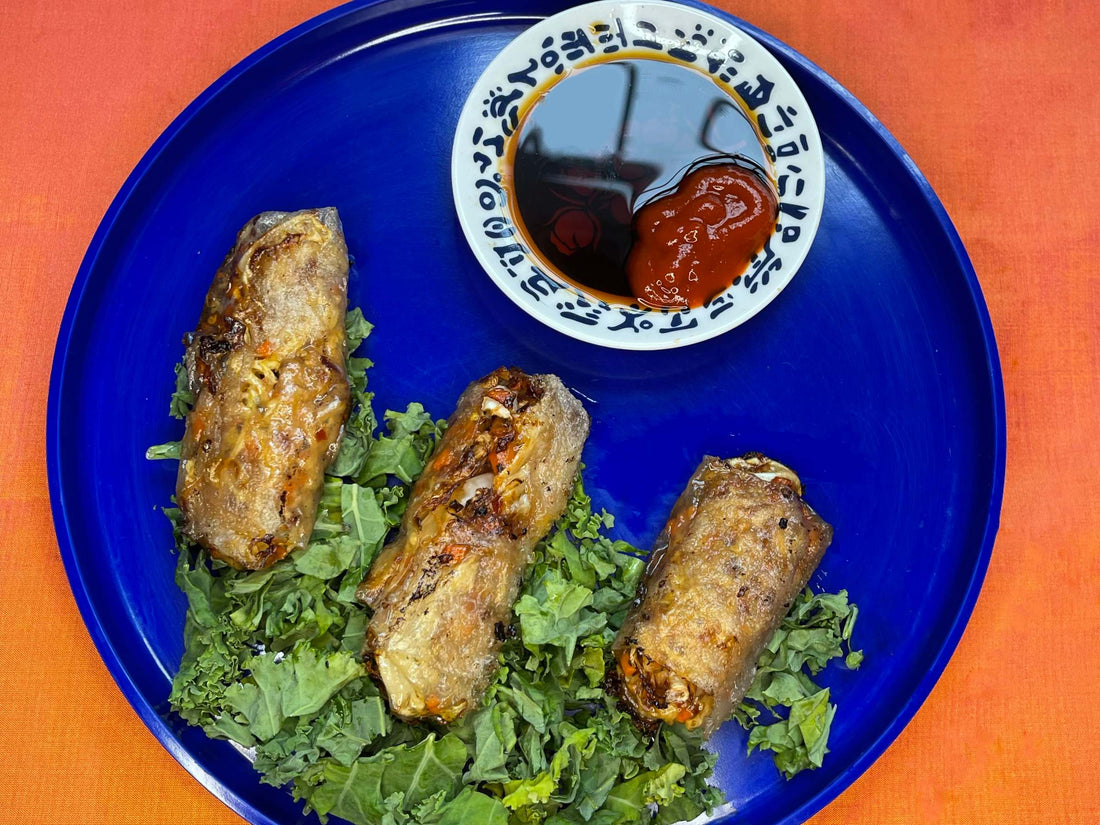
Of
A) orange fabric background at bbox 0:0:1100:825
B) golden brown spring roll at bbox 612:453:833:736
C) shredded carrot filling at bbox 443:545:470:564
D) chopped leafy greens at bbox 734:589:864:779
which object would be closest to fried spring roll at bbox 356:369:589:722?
shredded carrot filling at bbox 443:545:470:564

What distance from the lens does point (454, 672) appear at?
3.03 m

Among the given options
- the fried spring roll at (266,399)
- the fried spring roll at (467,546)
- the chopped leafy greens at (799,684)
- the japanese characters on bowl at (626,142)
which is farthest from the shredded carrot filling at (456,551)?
the chopped leafy greens at (799,684)

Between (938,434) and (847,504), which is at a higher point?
(938,434)

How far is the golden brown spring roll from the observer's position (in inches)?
119

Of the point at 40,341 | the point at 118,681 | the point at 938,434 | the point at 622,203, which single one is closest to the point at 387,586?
the point at 118,681

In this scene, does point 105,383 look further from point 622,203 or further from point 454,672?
point 622,203

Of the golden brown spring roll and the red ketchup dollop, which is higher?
the red ketchup dollop

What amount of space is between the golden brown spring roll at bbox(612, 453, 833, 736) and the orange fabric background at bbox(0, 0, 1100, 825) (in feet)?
3.29

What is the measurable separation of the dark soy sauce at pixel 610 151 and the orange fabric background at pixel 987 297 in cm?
70

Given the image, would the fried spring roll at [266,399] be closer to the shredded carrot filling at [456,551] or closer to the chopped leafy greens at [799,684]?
the shredded carrot filling at [456,551]

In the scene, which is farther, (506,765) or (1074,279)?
(1074,279)

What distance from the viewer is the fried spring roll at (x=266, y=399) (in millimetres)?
3020

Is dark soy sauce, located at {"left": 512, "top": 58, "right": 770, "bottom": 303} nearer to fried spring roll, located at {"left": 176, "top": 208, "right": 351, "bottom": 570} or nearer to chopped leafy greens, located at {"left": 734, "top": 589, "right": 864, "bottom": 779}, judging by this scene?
fried spring roll, located at {"left": 176, "top": 208, "right": 351, "bottom": 570}

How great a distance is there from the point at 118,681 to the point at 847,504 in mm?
2577
